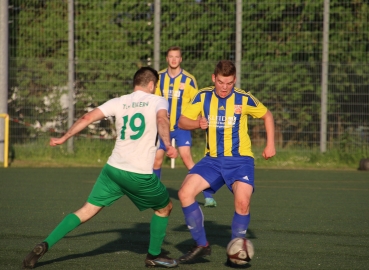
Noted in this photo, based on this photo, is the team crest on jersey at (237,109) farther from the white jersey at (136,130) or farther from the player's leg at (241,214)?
the white jersey at (136,130)

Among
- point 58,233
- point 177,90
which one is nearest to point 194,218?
point 58,233

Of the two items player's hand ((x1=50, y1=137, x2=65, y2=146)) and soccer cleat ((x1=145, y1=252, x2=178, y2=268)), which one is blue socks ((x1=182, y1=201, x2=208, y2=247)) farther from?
player's hand ((x1=50, y1=137, x2=65, y2=146))

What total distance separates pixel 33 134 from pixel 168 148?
10.7 meters

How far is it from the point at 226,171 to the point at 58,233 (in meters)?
1.60

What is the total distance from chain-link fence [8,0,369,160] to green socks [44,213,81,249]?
32.2 ft

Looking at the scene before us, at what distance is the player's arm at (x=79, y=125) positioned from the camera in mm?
5590

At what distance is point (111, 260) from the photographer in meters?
6.17

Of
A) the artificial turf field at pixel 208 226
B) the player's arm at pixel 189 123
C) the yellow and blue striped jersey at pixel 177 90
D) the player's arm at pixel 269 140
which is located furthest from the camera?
the yellow and blue striped jersey at pixel 177 90

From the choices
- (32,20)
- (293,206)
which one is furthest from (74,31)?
(293,206)

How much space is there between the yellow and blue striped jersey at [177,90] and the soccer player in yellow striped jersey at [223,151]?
11.9ft

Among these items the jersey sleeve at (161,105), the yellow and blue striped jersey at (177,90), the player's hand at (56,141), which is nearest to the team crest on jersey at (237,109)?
the jersey sleeve at (161,105)

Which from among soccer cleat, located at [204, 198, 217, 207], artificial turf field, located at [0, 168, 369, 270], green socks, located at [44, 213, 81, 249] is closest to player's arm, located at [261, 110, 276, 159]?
artificial turf field, located at [0, 168, 369, 270]

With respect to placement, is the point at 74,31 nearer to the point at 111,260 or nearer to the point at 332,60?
the point at 332,60

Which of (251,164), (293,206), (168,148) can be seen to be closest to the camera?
(168,148)
